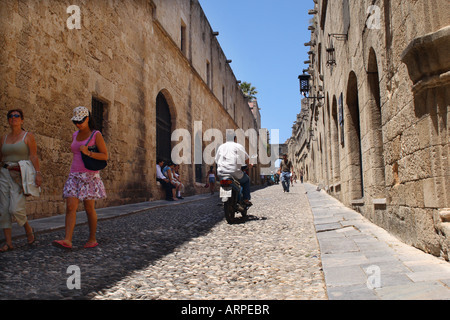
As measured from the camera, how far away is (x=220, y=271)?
3365 mm

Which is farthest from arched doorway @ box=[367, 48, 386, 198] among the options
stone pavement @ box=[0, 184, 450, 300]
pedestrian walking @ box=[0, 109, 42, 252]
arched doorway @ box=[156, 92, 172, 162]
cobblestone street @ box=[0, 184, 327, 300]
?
arched doorway @ box=[156, 92, 172, 162]

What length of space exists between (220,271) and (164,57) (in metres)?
11.4

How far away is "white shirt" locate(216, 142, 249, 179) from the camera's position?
6.48 meters

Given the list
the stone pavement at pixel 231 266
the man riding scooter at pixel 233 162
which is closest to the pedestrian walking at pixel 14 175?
the stone pavement at pixel 231 266

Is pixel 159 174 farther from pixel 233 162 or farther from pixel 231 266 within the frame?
pixel 231 266

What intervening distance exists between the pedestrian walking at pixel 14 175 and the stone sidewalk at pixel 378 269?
3141 millimetres

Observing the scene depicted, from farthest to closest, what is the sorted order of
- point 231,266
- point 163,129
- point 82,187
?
point 163,129 < point 82,187 < point 231,266

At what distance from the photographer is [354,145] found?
7.49 m

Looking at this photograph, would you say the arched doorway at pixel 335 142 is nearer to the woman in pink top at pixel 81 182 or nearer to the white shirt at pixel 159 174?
the white shirt at pixel 159 174

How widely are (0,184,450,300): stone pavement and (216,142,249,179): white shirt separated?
1.17 m

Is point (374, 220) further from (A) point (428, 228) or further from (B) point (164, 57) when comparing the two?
(B) point (164, 57)

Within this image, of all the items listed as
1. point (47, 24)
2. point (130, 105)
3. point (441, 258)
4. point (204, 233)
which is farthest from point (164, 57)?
point (441, 258)

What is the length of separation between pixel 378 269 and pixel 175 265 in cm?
172

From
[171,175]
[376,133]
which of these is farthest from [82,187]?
[171,175]
